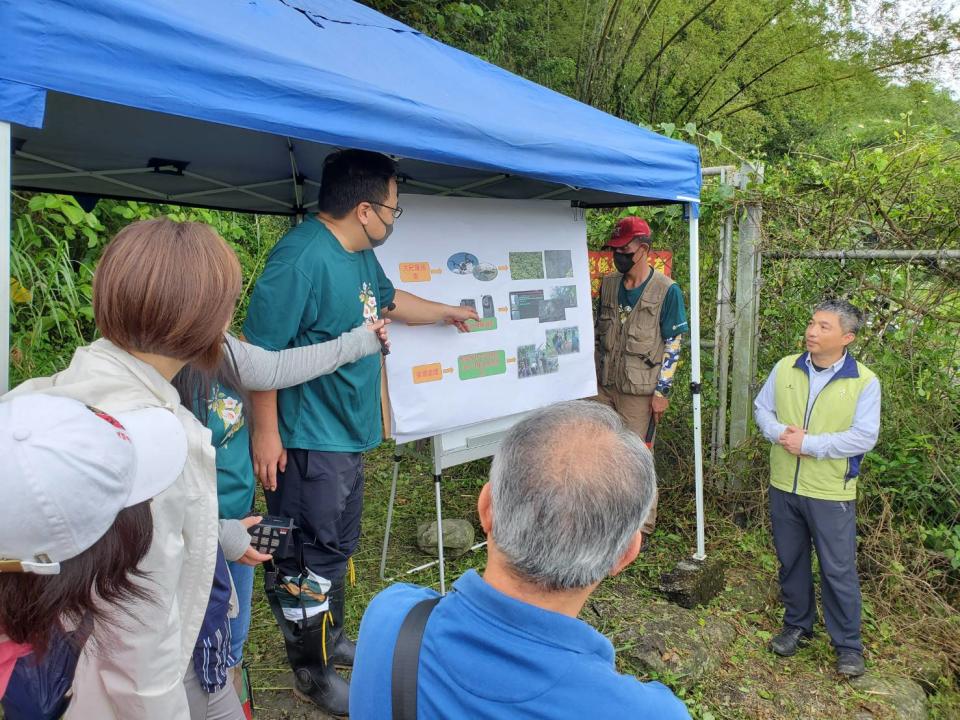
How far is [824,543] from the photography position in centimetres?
288

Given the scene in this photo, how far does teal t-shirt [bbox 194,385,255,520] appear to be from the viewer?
1648mm

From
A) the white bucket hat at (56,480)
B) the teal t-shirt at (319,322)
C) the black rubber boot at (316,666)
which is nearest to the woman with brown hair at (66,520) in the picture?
the white bucket hat at (56,480)

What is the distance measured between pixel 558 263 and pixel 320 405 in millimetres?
1708

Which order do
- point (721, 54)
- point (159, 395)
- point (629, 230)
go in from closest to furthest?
1. point (159, 395)
2. point (629, 230)
3. point (721, 54)

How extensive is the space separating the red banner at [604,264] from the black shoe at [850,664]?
2252 mm

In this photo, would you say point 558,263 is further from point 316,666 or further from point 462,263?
point 316,666

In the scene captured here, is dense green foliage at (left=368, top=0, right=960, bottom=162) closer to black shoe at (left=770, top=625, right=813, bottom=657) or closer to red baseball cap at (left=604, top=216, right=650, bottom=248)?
red baseball cap at (left=604, top=216, right=650, bottom=248)

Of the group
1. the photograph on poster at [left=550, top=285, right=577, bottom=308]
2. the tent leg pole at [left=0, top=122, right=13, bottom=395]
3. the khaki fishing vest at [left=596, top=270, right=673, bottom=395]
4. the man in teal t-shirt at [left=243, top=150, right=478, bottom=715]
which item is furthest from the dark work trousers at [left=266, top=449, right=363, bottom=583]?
the khaki fishing vest at [left=596, top=270, right=673, bottom=395]

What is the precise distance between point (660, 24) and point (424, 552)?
826cm

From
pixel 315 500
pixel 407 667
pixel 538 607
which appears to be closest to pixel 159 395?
pixel 407 667

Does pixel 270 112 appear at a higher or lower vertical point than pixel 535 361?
higher

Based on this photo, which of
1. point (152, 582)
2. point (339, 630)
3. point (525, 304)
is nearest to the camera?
point (152, 582)

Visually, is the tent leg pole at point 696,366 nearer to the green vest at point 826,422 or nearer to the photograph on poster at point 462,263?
the green vest at point 826,422

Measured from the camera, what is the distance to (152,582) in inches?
43.6
